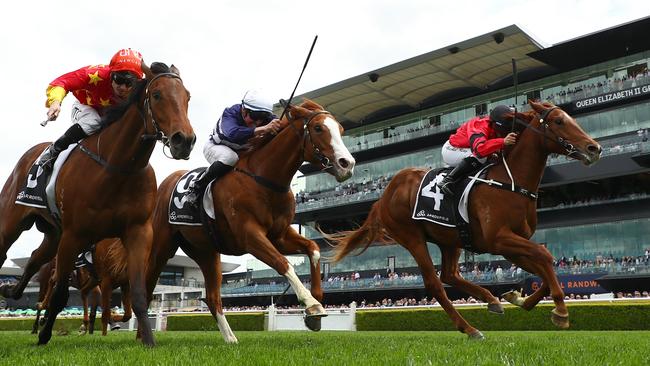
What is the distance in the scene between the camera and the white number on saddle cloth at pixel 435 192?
7762 millimetres

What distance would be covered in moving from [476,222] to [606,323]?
11.8m

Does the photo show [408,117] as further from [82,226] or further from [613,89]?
[82,226]

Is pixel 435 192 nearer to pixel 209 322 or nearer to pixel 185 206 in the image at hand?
pixel 185 206

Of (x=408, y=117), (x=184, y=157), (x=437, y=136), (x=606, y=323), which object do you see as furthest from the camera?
(x=408, y=117)

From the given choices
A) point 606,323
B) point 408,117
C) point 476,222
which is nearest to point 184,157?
point 476,222

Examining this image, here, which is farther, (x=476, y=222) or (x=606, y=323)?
(x=606, y=323)

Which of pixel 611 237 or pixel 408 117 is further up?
pixel 408 117

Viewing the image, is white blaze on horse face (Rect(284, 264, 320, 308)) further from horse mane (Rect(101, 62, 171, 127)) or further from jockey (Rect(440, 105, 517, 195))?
jockey (Rect(440, 105, 517, 195))

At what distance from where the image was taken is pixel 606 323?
1678 cm

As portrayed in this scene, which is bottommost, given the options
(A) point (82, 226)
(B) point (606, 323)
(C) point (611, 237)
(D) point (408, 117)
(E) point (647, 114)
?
(B) point (606, 323)

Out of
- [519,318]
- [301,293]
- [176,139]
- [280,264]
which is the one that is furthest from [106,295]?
[519,318]

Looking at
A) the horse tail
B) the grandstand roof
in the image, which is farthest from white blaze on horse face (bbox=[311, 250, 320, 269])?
the grandstand roof

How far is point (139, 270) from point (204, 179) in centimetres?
148

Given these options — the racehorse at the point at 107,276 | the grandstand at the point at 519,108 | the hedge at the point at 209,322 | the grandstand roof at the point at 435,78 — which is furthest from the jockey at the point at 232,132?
the grandstand roof at the point at 435,78
